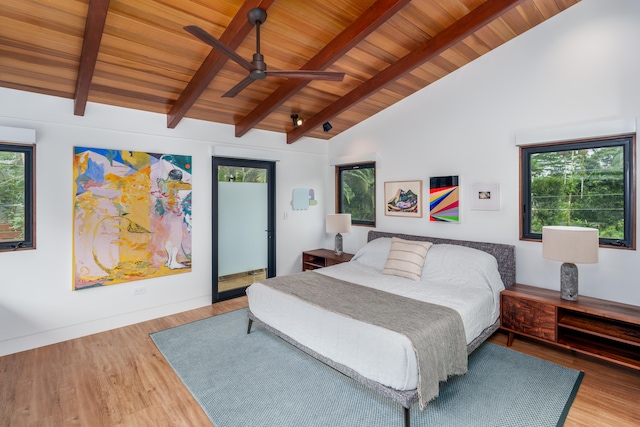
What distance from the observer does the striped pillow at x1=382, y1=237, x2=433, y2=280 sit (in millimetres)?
3496

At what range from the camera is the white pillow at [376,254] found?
3.99 metres

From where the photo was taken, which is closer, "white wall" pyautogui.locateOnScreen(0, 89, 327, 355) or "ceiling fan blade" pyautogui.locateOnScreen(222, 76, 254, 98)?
"ceiling fan blade" pyautogui.locateOnScreen(222, 76, 254, 98)

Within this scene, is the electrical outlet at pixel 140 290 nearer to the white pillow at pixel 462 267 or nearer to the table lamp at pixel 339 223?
the table lamp at pixel 339 223

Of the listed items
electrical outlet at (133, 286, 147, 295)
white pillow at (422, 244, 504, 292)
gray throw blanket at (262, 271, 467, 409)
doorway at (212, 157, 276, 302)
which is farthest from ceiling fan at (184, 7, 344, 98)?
electrical outlet at (133, 286, 147, 295)

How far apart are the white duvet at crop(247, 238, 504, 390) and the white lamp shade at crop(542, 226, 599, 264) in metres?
0.63

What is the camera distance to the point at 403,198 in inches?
175

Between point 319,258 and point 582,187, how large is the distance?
135 inches

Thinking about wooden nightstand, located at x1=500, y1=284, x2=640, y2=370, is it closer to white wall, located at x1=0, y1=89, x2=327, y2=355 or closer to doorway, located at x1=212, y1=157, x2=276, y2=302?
doorway, located at x1=212, y1=157, x2=276, y2=302

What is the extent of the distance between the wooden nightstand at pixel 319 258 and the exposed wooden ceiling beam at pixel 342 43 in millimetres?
2207

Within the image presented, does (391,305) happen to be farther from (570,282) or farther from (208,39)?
(208,39)

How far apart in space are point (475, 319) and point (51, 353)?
3.87 metres

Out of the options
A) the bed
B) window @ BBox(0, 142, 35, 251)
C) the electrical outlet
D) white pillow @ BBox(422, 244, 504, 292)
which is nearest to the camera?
the bed

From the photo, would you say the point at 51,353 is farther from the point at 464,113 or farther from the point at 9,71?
the point at 464,113

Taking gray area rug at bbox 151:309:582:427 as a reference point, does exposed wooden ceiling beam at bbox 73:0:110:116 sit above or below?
above
